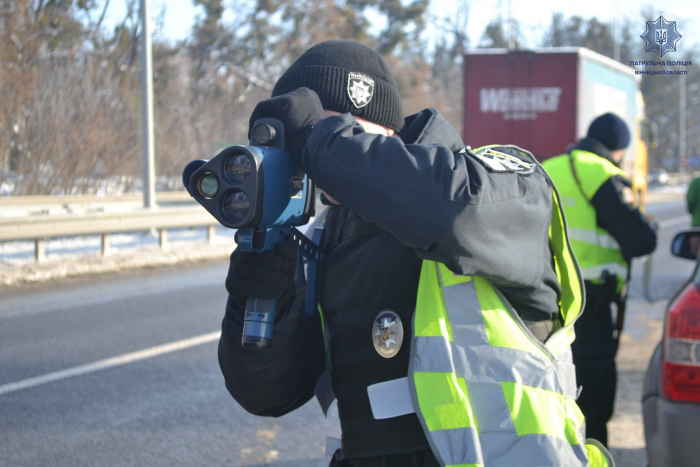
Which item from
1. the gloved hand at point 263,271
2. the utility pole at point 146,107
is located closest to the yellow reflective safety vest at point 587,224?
the gloved hand at point 263,271

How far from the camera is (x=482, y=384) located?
A: 147 centimetres

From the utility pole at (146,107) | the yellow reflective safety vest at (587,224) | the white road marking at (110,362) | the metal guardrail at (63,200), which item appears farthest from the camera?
the metal guardrail at (63,200)

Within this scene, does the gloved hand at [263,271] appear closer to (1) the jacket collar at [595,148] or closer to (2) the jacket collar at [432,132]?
(2) the jacket collar at [432,132]

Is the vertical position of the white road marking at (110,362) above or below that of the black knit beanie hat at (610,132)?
below

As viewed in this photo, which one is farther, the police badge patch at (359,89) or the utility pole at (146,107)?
the utility pole at (146,107)

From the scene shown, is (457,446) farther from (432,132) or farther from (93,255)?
(93,255)

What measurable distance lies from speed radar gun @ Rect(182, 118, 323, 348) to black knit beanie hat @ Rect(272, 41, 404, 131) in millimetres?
276

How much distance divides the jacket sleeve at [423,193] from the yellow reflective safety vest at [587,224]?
2.42m

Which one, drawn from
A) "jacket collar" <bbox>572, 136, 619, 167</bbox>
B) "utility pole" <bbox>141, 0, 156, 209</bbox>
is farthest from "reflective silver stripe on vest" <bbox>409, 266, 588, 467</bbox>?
"utility pole" <bbox>141, 0, 156, 209</bbox>

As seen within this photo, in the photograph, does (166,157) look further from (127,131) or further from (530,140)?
(530,140)

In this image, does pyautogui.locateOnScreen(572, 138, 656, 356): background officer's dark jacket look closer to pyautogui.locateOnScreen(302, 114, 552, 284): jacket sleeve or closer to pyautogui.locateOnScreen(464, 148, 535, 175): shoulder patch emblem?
pyautogui.locateOnScreen(464, 148, 535, 175): shoulder patch emblem

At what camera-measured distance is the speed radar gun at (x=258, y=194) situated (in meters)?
1.44

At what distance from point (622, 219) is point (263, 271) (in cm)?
259

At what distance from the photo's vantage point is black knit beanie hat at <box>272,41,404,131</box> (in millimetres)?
1737
